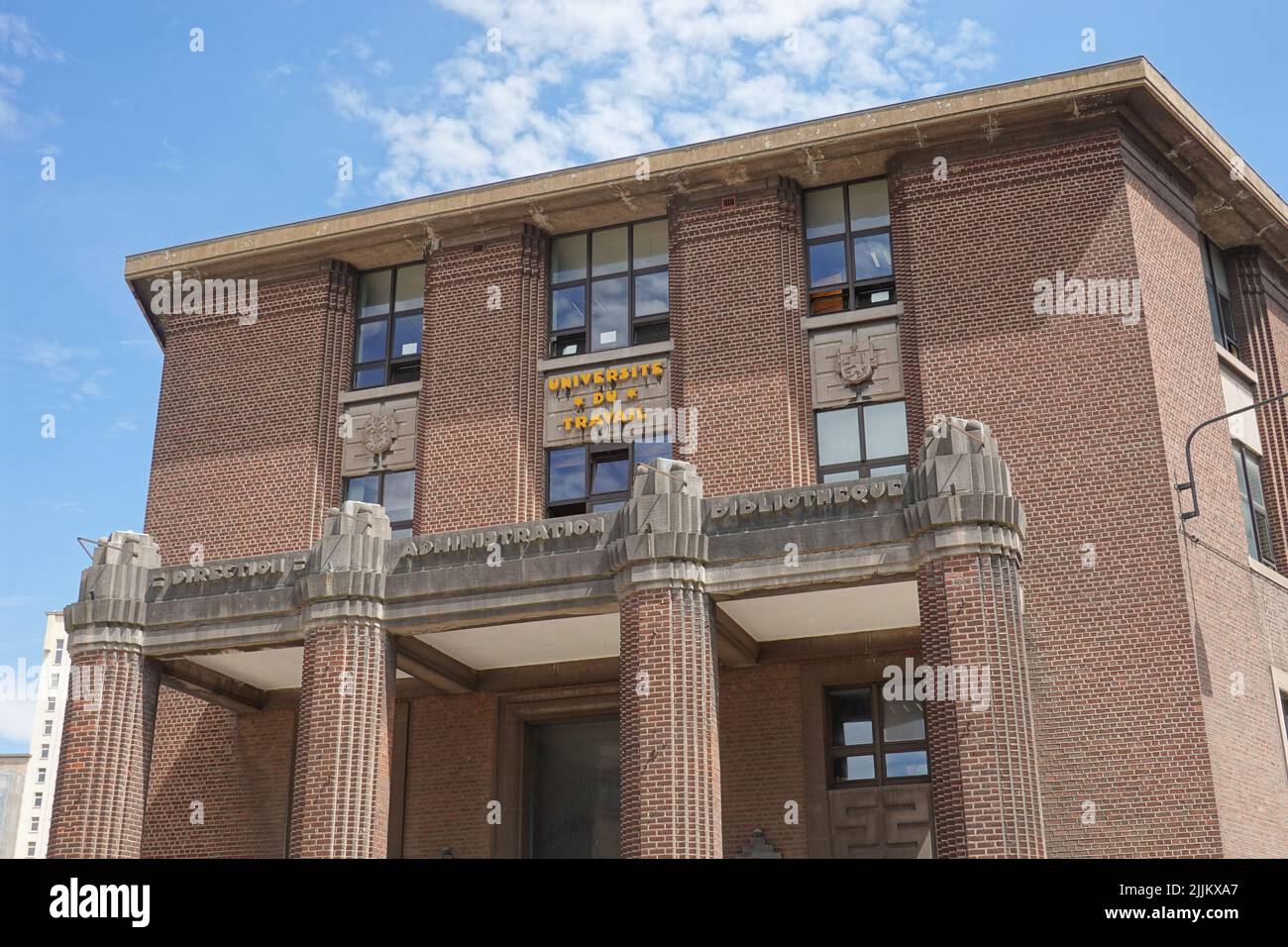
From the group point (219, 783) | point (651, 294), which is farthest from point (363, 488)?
point (651, 294)

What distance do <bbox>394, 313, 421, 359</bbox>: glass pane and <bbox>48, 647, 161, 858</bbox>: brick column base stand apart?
9057mm

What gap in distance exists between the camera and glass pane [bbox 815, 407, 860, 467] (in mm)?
25531

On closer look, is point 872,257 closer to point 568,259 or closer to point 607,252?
point 607,252

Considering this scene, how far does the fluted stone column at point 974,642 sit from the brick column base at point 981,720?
0.01 meters

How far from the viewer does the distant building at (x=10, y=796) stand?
132m

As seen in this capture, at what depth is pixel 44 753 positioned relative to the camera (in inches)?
5709

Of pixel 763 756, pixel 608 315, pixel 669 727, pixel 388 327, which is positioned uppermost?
pixel 388 327

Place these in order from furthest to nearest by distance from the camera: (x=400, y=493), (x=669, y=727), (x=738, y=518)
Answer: (x=400, y=493), (x=738, y=518), (x=669, y=727)

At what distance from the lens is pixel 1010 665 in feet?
62.0

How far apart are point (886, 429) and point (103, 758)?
48.1ft

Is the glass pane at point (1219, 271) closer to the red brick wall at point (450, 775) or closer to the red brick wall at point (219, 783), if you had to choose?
the red brick wall at point (450, 775)

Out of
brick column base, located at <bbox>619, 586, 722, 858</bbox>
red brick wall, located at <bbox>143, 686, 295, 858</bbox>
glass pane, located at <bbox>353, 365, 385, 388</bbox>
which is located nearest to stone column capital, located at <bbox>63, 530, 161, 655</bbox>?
red brick wall, located at <bbox>143, 686, 295, 858</bbox>
